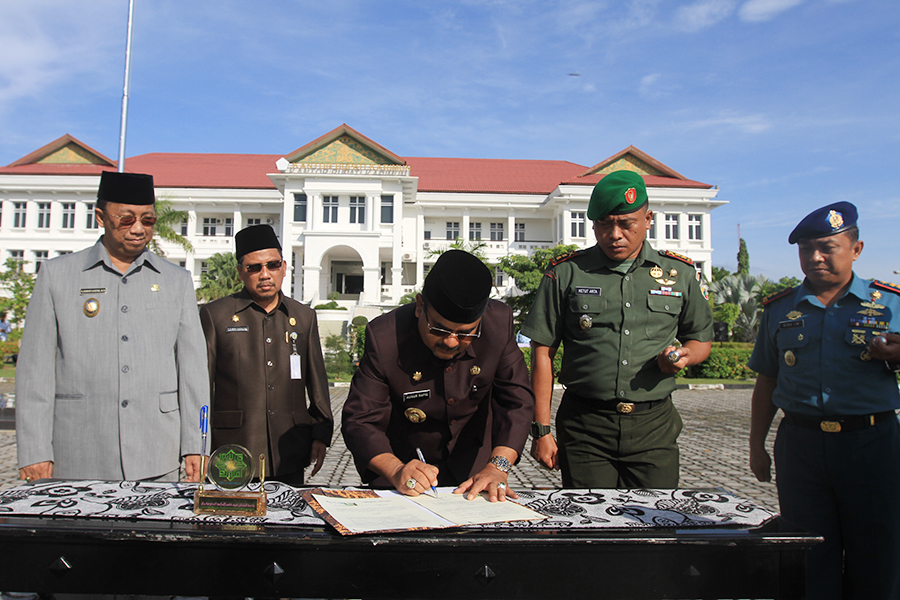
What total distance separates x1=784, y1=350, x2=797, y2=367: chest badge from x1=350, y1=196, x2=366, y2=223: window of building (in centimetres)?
3263

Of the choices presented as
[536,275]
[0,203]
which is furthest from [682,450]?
[0,203]

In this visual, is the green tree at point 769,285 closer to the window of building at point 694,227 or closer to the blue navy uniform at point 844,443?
the window of building at point 694,227

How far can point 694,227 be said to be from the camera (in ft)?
127

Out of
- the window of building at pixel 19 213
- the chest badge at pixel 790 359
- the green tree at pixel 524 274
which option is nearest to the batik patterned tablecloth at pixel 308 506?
the chest badge at pixel 790 359

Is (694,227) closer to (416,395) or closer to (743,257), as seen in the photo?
(743,257)

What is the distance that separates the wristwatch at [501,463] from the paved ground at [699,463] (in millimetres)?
2522

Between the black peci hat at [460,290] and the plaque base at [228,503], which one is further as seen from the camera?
the black peci hat at [460,290]

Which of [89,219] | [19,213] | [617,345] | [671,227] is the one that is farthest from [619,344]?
[19,213]

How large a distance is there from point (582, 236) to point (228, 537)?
37857mm

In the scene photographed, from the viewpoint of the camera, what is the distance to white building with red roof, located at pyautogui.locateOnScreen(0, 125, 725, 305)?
112 feet

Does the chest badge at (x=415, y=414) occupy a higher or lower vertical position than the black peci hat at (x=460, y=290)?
lower

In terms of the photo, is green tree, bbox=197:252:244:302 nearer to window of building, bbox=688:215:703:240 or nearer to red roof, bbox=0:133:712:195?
red roof, bbox=0:133:712:195

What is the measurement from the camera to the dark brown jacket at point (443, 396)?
258 centimetres

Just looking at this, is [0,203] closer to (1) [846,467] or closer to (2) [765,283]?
(2) [765,283]
